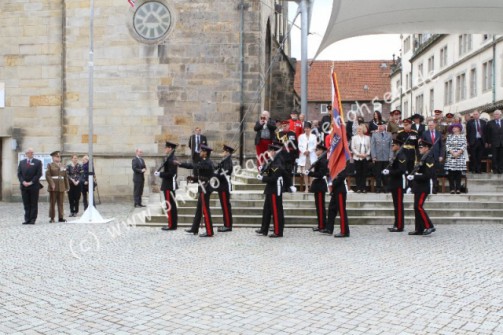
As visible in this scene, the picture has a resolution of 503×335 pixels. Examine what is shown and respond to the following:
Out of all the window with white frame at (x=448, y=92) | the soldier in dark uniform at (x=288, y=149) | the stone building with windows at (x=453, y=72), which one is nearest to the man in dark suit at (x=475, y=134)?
the soldier in dark uniform at (x=288, y=149)

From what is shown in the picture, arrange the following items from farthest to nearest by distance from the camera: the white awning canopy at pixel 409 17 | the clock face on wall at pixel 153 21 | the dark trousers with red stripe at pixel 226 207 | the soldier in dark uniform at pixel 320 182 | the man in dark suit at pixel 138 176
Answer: the clock face on wall at pixel 153 21 < the man in dark suit at pixel 138 176 < the dark trousers with red stripe at pixel 226 207 < the soldier in dark uniform at pixel 320 182 < the white awning canopy at pixel 409 17

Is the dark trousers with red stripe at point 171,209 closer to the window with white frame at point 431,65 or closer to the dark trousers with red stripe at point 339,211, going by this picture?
the dark trousers with red stripe at point 339,211

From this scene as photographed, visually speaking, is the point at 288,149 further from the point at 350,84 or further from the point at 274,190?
the point at 350,84

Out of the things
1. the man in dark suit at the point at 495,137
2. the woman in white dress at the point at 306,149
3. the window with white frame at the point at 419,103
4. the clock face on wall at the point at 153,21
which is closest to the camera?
the woman in white dress at the point at 306,149

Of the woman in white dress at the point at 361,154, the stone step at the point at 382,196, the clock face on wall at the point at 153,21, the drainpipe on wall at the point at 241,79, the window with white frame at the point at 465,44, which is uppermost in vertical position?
the window with white frame at the point at 465,44

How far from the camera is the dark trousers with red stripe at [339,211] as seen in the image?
37.6 feet

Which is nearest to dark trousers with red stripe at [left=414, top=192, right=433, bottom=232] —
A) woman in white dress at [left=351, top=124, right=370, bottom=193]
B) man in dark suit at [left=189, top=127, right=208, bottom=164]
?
woman in white dress at [left=351, top=124, right=370, bottom=193]

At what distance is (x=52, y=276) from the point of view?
7.88 metres

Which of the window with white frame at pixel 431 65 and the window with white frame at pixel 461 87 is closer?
the window with white frame at pixel 461 87

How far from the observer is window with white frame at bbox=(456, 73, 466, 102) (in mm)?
38353

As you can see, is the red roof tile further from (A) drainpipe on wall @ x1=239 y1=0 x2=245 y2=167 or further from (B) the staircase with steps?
(B) the staircase with steps

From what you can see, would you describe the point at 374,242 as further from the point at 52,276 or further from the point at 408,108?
the point at 408,108

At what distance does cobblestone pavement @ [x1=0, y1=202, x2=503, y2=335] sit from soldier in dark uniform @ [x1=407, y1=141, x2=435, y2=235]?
1.10 feet

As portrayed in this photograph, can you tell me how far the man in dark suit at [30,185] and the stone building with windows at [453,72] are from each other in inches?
656
